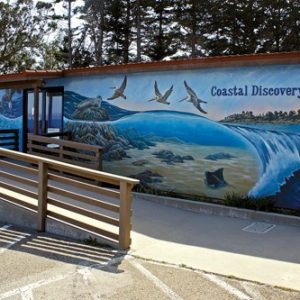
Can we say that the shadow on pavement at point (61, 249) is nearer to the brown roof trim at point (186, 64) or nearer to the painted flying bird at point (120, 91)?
the brown roof trim at point (186, 64)

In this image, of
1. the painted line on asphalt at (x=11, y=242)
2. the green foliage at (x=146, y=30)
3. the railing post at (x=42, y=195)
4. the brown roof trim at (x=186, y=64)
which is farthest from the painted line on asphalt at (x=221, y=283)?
the green foliage at (x=146, y=30)

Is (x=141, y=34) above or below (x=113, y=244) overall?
above

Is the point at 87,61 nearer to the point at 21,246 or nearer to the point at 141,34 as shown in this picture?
the point at 141,34

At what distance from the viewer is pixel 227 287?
4.73 metres

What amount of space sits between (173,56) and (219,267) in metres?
30.2

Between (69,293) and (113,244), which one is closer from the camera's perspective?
(69,293)

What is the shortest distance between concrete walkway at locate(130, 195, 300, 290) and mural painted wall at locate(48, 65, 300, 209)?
108 centimetres

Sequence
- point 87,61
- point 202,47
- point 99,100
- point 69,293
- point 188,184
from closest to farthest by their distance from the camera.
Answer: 1. point 69,293
2. point 188,184
3. point 99,100
4. point 202,47
5. point 87,61

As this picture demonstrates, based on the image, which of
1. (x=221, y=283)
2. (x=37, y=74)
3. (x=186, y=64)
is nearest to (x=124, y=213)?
(x=221, y=283)

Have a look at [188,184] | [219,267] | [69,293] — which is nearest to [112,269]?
[69,293]

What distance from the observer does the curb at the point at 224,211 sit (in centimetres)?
760

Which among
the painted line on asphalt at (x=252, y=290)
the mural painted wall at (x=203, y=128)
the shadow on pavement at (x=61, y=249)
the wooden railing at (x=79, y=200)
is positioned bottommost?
the shadow on pavement at (x=61, y=249)

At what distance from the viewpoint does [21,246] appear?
6.23 m

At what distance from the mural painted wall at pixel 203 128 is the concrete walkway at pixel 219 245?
1083mm
